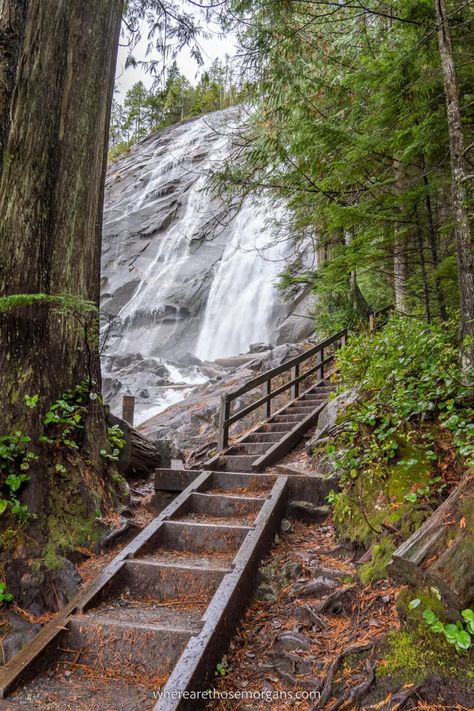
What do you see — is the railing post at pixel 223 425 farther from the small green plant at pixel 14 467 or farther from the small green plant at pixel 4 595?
the small green plant at pixel 4 595

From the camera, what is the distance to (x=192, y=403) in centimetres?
1308

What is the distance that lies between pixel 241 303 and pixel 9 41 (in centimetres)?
1864

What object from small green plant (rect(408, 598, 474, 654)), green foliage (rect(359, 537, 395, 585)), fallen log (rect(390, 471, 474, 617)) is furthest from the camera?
green foliage (rect(359, 537, 395, 585))

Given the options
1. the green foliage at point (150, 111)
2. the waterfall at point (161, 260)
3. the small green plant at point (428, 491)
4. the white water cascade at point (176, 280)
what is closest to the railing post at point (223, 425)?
the small green plant at point (428, 491)

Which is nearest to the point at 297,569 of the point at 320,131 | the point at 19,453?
the point at 19,453

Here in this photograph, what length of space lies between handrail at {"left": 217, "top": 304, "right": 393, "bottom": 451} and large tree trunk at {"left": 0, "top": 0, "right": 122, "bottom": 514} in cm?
244

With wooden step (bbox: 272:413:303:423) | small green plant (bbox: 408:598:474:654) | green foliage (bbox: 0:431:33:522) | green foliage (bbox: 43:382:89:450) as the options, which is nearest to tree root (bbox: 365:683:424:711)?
small green plant (bbox: 408:598:474:654)

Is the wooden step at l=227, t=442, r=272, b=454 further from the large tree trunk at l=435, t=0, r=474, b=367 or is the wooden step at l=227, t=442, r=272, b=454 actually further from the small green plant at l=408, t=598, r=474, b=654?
the small green plant at l=408, t=598, r=474, b=654

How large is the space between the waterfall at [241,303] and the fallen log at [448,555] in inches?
710

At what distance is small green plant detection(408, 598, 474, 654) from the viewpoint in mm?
2066

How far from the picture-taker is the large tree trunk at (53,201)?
406 cm

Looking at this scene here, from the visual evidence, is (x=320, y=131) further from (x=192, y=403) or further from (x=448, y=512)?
(x=192, y=403)

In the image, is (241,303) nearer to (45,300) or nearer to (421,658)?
(45,300)

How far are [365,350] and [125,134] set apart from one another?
56335mm
